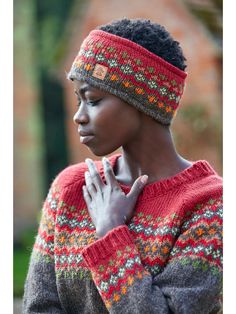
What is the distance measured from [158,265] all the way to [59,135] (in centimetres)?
670

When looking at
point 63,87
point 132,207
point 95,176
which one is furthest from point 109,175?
point 63,87

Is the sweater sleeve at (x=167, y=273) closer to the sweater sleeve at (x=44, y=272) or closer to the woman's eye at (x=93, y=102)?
the sweater sleeve at (x=44, y=272)

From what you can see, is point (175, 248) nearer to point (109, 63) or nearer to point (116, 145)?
point (116, 145)

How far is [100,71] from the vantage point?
9.28ft

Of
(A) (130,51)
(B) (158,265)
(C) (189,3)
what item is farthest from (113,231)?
(C) (189,3)

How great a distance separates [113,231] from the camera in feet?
9.21

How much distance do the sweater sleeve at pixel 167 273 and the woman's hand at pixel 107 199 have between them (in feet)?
0.19

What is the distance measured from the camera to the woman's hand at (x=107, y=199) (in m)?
2.86

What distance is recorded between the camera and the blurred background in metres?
7.32

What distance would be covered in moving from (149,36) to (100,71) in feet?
0.78

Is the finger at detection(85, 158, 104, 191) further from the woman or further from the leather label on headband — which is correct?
the leather label on headband

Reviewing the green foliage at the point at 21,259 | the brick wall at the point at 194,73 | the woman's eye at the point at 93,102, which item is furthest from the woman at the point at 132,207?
the brick wall at the point at 194,73

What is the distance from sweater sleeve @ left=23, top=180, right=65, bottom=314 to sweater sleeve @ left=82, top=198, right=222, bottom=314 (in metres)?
0.30

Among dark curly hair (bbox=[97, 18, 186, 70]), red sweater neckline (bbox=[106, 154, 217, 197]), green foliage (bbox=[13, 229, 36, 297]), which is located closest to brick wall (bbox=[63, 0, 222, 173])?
green foliage (bbox=[13, 229, 36, 297])
